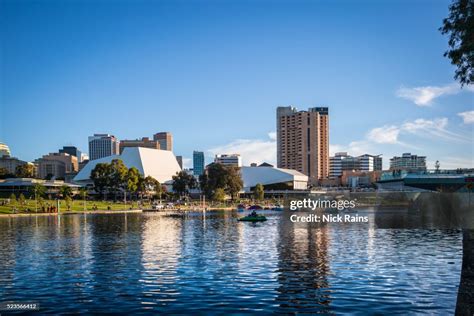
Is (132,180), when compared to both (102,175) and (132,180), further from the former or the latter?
(102,175)

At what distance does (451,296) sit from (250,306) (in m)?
11.4

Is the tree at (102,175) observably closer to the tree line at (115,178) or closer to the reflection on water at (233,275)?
the tree line at (115,178)

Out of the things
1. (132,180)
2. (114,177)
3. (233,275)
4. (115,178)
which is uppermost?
(114,177)

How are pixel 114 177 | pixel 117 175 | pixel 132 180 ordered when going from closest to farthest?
pixel 132 180 < pixel 117 175 < pixel 114 177

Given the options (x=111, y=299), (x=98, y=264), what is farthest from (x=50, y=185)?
(x=111, y=299)

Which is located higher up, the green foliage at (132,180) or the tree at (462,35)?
the tree at (462,35)

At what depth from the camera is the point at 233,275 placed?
33.2 meters

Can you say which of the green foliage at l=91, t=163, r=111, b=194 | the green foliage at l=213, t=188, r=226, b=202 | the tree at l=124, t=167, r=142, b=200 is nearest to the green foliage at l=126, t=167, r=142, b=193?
the tree at l=124, t=167, r=142, b=200

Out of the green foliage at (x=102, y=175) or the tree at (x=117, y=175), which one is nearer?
the tree at (x=117, y=175)

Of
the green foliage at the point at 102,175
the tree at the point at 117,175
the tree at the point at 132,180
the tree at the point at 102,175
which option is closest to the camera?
the tree at the point at 132,180

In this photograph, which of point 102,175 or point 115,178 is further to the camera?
point 102,175

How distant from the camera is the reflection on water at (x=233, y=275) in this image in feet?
83.8

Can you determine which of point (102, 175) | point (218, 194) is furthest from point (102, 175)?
point (218, 194)

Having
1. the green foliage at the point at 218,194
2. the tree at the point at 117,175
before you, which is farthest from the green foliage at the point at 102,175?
the green foliage at the point at 218,194
